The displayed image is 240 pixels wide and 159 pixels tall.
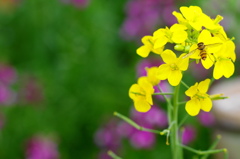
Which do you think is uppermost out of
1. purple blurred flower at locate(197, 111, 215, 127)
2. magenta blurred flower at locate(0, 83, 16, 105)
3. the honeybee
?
the honeybee

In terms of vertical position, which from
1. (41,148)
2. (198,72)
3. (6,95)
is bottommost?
(41,148)

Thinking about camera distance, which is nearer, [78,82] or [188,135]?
[188,135]

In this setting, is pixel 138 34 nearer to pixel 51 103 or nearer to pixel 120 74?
pixel 120 74

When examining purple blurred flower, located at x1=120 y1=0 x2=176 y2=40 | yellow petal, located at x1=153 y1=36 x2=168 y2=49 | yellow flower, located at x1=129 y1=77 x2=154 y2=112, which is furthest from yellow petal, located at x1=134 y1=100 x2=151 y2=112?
purple blurred flower, located at x1=120 y1=0 x2=176 y2=40

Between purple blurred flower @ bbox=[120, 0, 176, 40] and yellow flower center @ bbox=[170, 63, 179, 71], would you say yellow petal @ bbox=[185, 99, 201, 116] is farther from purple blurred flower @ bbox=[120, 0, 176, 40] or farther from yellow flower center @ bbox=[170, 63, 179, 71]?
purple blurred flower @ bbox=[120, 0, 176, 40]

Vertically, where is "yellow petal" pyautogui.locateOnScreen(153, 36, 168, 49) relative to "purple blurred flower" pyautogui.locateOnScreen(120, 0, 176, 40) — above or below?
above

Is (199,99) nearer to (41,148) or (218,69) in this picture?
(218,69)

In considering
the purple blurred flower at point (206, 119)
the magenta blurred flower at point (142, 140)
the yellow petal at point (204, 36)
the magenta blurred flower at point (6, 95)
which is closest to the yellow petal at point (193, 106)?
the yellow petal at point (204, 36)

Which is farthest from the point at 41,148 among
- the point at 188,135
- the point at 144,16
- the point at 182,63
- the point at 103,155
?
the point at 182,63
